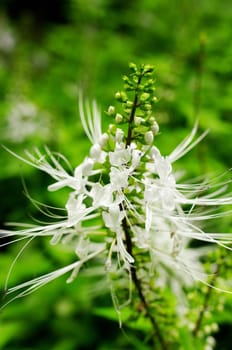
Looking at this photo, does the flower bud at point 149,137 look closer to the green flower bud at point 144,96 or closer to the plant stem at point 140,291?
the green flower bud at point 144,96

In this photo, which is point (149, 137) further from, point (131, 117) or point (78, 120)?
point (78, 120)

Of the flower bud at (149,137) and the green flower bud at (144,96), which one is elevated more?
the green flower bud at (144,96)

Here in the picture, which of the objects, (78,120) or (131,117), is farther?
(78,120)

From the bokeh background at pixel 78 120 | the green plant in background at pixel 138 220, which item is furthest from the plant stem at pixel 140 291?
the bokeh background at pixel 78 120

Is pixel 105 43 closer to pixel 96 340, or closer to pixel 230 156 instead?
pixel 230 156

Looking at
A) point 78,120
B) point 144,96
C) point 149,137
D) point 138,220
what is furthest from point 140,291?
point 78,120

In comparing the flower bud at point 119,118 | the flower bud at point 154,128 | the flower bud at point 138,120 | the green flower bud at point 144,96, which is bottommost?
the flower bud at point 154,128

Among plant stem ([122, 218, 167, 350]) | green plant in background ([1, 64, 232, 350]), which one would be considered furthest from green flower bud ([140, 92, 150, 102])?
plant stem ([122, 218, 167, 350])

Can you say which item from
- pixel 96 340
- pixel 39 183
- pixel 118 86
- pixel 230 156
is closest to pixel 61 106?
pixel 118 86
